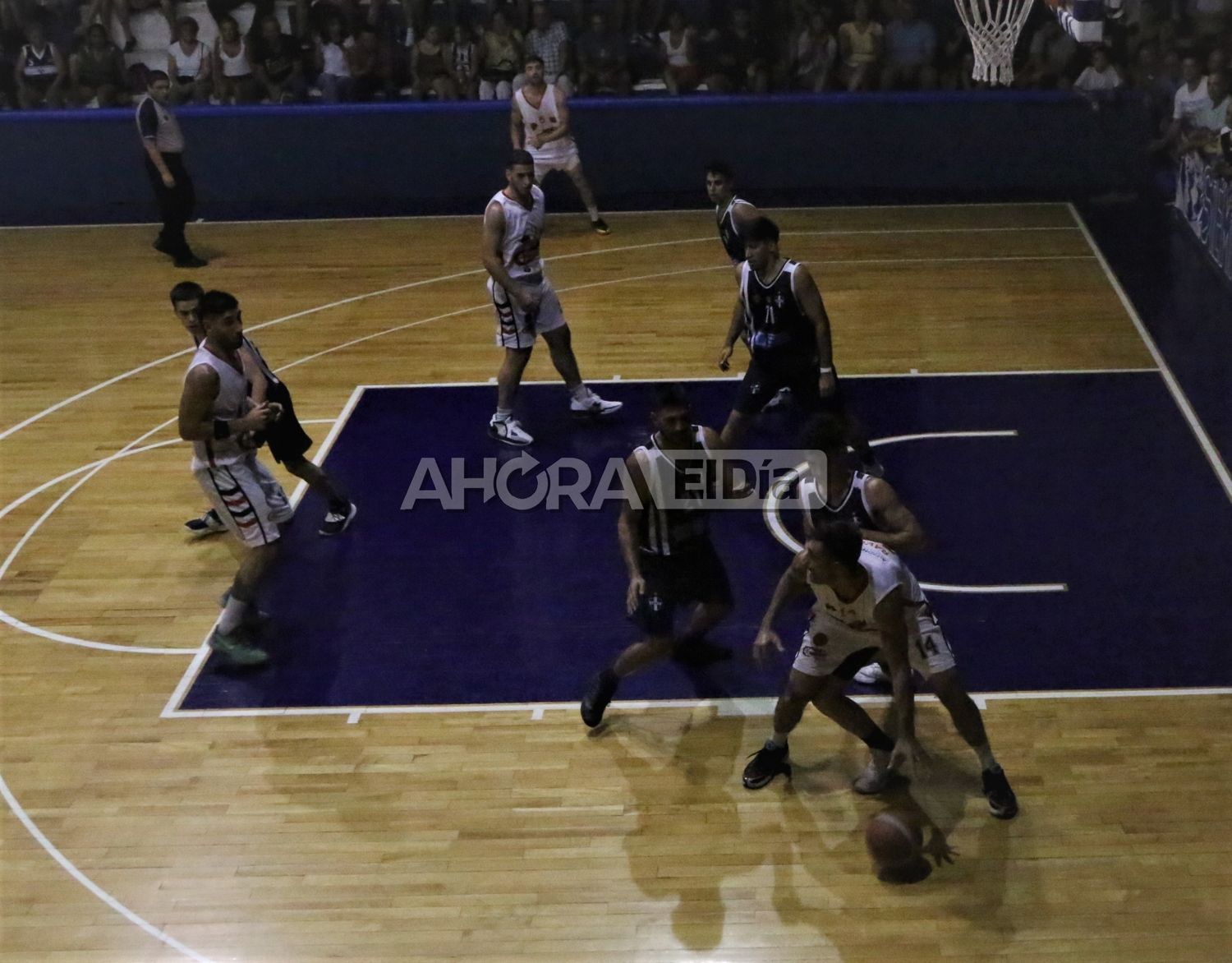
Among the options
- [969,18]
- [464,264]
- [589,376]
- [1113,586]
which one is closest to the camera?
[1113,586]

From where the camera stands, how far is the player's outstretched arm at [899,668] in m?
5.01

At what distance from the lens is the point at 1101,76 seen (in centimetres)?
1382

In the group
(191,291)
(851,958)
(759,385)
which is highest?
(191,291)

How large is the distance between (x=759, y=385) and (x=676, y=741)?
2412mm

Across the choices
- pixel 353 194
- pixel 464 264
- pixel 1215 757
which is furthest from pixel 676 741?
pixel 353 194

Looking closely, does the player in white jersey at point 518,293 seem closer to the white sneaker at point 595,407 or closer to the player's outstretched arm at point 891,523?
the white sneaker at point 595,407

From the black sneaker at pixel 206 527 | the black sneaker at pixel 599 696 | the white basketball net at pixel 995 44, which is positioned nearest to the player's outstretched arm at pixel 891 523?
the black sneaker at pixel 599 696

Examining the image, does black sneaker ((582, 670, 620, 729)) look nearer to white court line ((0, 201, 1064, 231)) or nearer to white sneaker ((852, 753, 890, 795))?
white sneaker ((852, 753, 890, 795))

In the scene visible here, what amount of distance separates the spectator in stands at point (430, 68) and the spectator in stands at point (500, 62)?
0.37 m

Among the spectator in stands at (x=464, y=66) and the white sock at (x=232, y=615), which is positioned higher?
the spectator in stands at (x=464, y=66)

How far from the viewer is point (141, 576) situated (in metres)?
7.81

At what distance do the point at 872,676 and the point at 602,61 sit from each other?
33.0 ft

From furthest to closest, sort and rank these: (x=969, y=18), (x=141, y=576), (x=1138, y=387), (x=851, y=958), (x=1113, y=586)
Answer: (x=969, y=18) < (x=1138, y=387) < (x=141, y=576) < (x=1113, y=586) < (x=851, y=958)

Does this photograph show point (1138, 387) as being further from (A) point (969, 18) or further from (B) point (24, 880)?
(B) point (24, 880)
